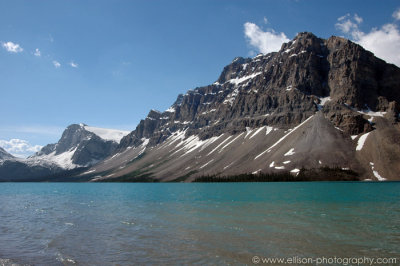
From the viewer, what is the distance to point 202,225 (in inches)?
1382

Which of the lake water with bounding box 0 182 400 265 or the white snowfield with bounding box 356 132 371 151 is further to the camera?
the white snowfield with bounding box 356 132 371 151

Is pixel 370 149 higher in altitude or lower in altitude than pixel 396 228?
higher

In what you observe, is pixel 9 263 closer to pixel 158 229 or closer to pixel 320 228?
pixel 158 229

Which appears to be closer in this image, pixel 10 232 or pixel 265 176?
pixel 10 232

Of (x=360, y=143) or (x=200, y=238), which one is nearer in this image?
(x=200, y=238)

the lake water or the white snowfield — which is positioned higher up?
the white snowfield

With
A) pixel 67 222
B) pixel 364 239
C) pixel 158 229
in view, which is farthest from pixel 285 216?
pixel 67 222

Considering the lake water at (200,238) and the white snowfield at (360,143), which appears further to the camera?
Answer: the white snowfield at (360,143)

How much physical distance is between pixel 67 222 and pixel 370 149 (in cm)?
18577

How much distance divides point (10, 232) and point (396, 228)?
135 ft

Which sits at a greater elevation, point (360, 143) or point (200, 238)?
point (360, 143)

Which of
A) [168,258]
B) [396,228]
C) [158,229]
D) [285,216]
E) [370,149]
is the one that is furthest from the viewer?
[370,149]

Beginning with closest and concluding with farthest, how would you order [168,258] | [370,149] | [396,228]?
1. [168,258]
2. [396,228]
3. [370,149]

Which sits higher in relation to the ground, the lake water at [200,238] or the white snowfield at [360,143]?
the white snowfield at [360,143]
